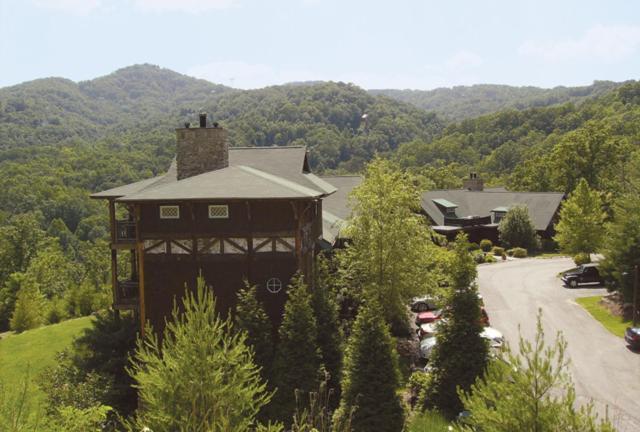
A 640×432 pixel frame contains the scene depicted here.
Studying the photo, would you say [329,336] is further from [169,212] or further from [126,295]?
[126,295]

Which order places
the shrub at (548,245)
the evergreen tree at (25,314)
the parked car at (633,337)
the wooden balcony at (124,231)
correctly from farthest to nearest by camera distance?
the shrub at (548,245) < the evergreen tree at (25,314) < the parked car at (633,337) < the wooden balcony at (124,231)

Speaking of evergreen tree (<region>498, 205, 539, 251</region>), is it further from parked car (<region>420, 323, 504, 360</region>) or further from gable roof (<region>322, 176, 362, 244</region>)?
parked car (<region>420, 323, 504, 360</region>)

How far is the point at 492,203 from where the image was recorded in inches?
2459

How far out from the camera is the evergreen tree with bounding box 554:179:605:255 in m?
44.2

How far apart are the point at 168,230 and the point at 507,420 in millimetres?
14997

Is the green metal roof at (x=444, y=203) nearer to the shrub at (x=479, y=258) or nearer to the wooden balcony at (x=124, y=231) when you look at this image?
the shrub at (x=479, y=258)

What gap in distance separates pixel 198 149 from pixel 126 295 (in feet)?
22.8

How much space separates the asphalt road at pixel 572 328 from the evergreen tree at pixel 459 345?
396 cm

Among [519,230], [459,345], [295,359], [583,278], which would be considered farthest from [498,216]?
[295,359]

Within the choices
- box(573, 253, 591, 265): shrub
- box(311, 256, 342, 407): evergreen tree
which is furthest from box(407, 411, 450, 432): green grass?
box(573, 253, 591, 265): shrub

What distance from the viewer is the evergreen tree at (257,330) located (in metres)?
18.7

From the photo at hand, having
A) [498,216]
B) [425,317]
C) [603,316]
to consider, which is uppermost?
[498,216]

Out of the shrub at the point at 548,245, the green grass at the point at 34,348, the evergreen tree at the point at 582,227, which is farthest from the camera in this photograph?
the shrub at the point at 548,245

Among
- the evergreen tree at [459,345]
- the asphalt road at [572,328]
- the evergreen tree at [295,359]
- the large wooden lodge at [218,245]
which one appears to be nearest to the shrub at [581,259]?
the asphalt road at [572,328]
